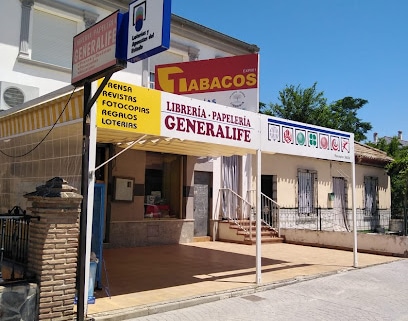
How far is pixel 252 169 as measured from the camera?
16469 millimetres

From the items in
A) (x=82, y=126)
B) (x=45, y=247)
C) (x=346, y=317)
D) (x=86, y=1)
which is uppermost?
(x=86, y=1)

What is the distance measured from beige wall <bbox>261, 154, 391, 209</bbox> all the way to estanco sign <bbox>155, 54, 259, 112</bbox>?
18.4ft

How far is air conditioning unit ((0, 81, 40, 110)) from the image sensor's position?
10219 millimetres

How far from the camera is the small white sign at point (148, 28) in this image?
505 cm

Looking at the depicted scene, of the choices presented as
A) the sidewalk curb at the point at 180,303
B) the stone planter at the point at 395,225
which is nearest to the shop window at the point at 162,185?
the sidewalk curb at the point at 180,303

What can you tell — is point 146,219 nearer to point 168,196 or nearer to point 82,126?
point 168,196

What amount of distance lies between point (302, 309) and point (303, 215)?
11488 mm

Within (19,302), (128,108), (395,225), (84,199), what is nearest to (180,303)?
(84,199)

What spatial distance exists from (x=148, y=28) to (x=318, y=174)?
1486cm

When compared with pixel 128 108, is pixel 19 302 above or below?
below

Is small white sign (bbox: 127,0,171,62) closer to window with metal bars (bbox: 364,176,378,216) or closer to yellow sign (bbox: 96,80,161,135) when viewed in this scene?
yellow sign (bbox: 96,80,161,135)

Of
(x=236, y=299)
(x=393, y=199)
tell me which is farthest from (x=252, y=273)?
(x=393, y=199)

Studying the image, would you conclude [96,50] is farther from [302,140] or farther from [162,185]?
[162,185]

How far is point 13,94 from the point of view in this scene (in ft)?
34.1
